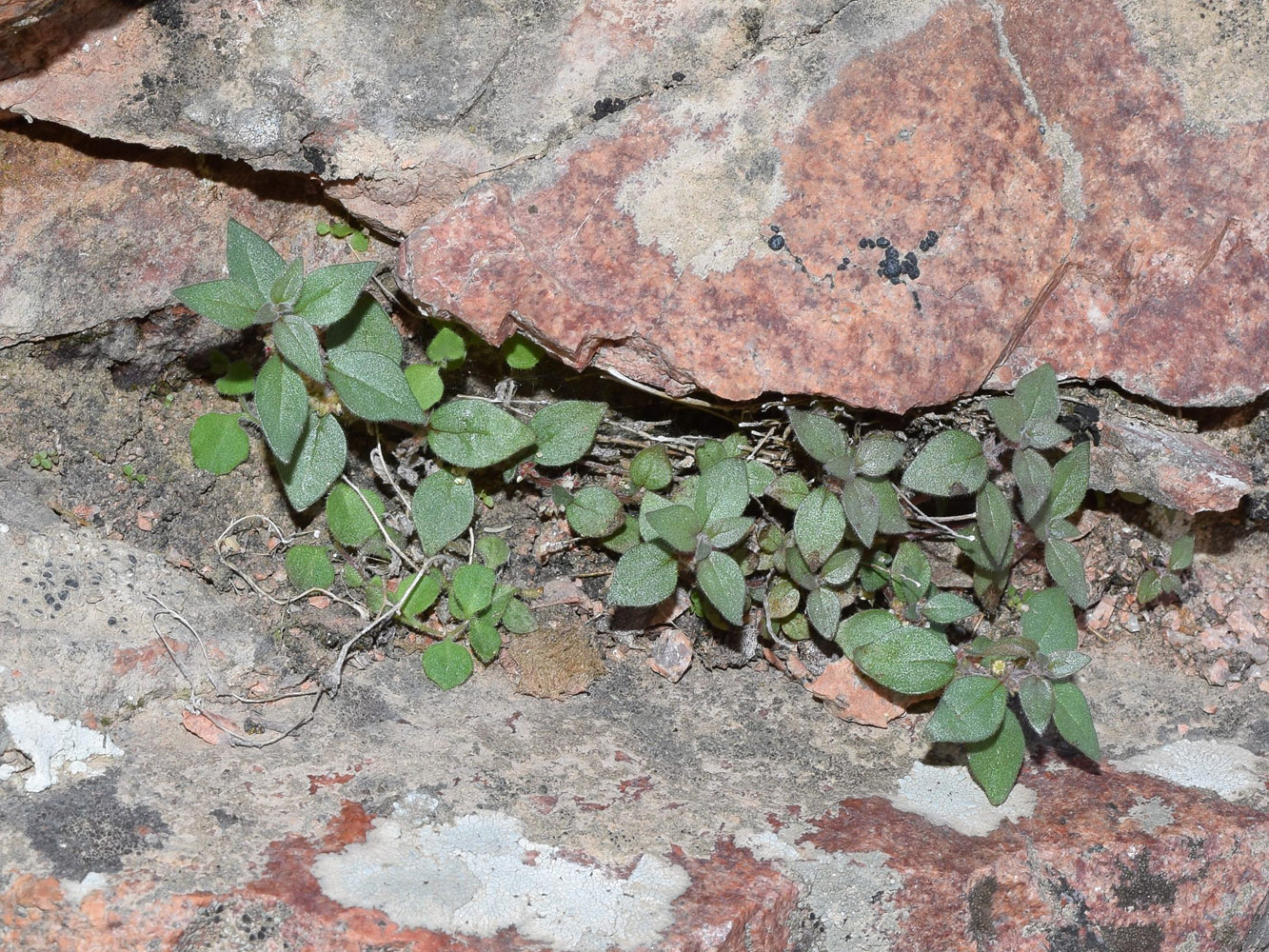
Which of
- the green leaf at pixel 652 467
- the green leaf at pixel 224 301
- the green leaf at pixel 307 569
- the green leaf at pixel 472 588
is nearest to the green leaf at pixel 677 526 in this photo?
the green leaf at pixel 652 467

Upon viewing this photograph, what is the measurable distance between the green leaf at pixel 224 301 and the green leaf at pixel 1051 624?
5.23 feet

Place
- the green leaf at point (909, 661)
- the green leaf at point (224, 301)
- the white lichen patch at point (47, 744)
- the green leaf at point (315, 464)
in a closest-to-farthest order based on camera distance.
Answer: the white lichen patch at point (47, 744) < the green leaf at point (224, 301) < the green leaf at point (909, 661) < the green leaf at point (315, 464)

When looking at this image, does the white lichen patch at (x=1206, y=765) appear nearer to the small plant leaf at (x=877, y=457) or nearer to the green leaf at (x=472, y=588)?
the small plant leaf at (x=877, y=457)

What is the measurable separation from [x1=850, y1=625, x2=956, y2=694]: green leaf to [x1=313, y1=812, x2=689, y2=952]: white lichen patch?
57 centimetres

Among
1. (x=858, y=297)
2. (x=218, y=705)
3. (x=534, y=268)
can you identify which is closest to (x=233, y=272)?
(x=534, y=268)

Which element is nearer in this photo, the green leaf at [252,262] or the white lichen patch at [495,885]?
the white lichen patch at [495,885]

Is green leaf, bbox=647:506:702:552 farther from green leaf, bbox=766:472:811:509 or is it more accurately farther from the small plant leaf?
the small plant leaf

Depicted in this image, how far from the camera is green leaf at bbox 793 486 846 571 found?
2295 mm

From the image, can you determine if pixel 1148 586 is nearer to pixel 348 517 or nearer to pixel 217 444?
pixel 348 517

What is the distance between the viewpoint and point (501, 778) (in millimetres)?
2082

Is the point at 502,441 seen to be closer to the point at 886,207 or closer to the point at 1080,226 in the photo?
the point at 886,207

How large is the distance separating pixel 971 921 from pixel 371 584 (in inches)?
52.7

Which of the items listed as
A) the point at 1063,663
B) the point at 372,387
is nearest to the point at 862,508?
the point at 1063,663

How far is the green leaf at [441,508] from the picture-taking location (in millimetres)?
2396
